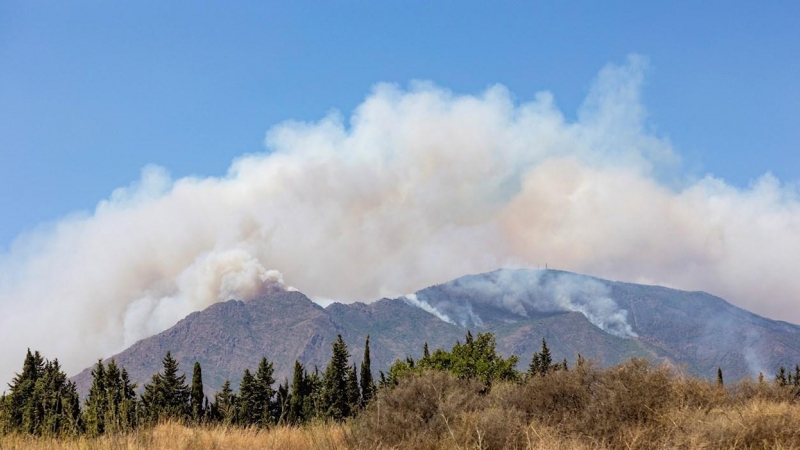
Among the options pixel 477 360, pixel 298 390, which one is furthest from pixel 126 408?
pixel 298 390

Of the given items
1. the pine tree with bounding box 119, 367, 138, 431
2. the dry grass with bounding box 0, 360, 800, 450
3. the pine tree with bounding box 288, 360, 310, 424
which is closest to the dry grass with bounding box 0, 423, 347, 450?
the dry grass with bounding box 0, 360, 800, 450

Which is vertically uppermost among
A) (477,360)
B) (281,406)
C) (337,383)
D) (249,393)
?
(281,406)

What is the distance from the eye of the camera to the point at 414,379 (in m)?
15.7

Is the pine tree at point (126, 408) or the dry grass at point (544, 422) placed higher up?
the pine tree at point (126, 408)

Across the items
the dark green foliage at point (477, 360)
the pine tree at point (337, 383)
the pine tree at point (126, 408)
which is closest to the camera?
the pine tree at point (126, 408)

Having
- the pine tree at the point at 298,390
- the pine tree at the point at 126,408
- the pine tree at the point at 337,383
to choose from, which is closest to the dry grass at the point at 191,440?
the pine tree at the point at 126,408

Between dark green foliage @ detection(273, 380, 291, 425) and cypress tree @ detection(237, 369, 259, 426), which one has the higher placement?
dark green foliage @ detection(273, 380, 291, 425)

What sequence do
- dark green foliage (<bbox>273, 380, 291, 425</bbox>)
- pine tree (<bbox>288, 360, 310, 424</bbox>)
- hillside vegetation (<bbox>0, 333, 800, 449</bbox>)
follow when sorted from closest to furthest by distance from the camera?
dark green foliage (<bbox>273, 380, 291, 425</bbox>) → hillside vegetation (<bbox>0, 333, 800, 449</bbox>) → pine tree (<bbox>288, 360, 310, 424</bbox>)

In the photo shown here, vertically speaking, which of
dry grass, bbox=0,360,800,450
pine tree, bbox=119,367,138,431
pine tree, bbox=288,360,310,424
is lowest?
pine tree, bbox=288,360,310,424

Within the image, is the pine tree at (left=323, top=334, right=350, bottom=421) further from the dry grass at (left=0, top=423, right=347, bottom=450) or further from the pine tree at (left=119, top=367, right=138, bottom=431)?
the pine tree at (left=119, top=367, right=138, bottom=431)

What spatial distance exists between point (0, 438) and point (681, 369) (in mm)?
14393

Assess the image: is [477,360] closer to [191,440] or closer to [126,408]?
[191,440]

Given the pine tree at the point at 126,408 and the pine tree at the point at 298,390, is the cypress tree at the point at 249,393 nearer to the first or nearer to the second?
the pine tree at the point at 298,390

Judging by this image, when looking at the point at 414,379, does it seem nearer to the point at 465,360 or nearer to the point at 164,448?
the point at 164,448
